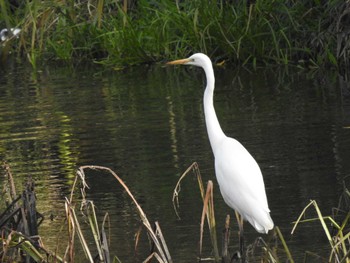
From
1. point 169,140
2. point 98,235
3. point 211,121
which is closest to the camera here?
point 98,235

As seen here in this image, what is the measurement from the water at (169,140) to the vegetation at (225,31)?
17.7 inches

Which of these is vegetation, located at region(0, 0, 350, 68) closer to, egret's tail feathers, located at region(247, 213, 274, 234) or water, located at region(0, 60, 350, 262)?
water, located at region(0, 60, 350, 262)

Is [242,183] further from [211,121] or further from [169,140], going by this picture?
[169,140]

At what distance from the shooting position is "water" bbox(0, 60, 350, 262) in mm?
7852

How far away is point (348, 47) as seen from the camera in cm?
1579

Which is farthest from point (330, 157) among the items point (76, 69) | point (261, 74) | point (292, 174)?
point (76, 69)

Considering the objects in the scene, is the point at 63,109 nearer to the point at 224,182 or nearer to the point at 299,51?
the point at 299,51

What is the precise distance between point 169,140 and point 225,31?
7.01 m

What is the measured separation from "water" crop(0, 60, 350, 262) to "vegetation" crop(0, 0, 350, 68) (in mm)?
449

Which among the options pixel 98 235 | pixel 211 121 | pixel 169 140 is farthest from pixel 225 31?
pixel 98 235

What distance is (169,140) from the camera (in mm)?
11148

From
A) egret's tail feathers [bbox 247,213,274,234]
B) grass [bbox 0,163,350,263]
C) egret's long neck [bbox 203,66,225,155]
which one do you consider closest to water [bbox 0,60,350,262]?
grass [bbox 0,163,350,263]

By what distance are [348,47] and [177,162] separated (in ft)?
21.5

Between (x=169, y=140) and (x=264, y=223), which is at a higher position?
(x=264, y=223)
